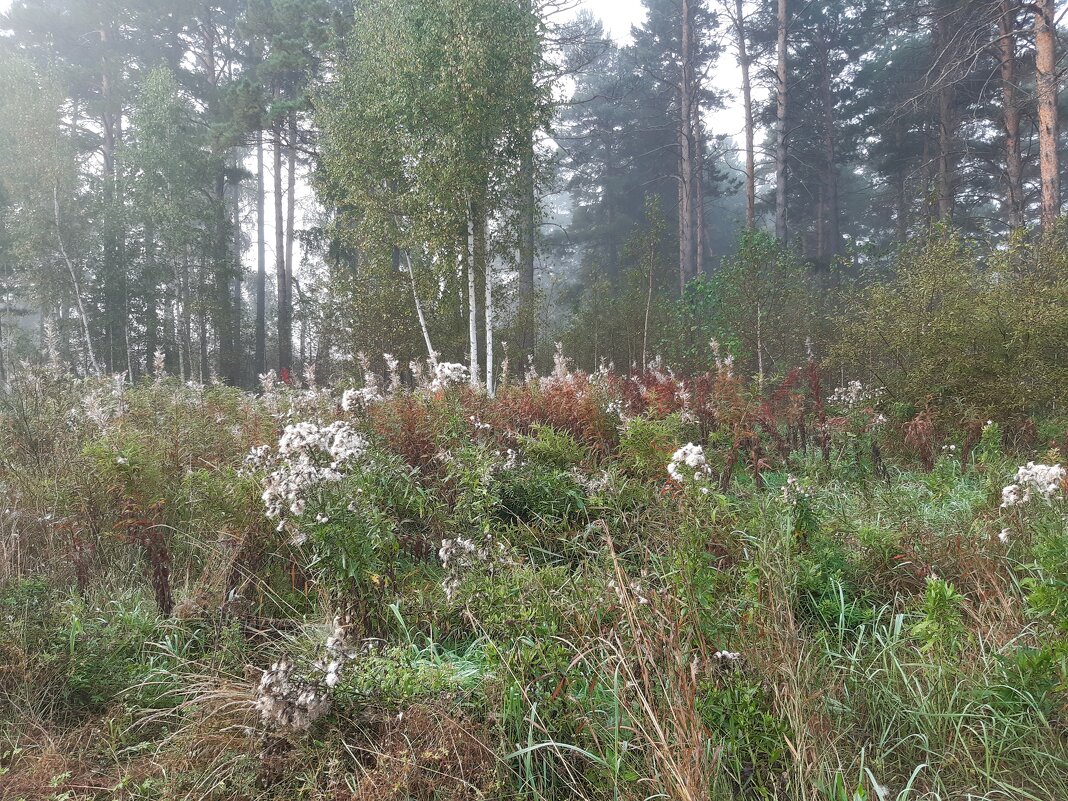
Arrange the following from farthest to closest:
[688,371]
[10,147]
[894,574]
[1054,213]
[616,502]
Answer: [10,147], [688,371], [1054,213], [616,502], [894,574]

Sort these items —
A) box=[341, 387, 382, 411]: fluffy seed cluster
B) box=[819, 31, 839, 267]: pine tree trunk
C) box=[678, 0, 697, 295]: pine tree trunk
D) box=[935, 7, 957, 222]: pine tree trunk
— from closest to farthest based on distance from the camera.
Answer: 1. box=[341, 387, 382, 411]: fluffy seed cluster
2. box=[935, 7, 957, 222]: pine tree trunk
3. box=[678, 0, 697, 295]: pine tree trunk
4. box=[819, 31, 839, 267]: pine tree trunk

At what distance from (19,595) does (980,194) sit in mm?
25061

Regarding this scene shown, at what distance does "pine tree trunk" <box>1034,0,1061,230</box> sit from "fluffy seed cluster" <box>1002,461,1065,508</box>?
8325 mm

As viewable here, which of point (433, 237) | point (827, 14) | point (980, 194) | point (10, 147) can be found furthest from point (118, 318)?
point (980, 194)

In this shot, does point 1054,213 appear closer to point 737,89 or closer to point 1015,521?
point 1015,521

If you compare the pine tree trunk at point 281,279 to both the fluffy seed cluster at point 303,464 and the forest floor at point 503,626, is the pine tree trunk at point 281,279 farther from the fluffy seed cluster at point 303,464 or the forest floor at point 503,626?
the fluffy seed cluster at point 303,464

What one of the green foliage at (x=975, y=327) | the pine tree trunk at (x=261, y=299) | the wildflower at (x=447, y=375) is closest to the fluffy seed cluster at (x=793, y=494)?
the wildflower at (x=447, y=375)

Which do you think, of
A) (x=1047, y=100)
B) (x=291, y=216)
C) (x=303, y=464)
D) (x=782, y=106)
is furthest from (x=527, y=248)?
(x=303, y=464)

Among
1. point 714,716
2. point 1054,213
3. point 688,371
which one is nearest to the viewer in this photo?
point 714,716

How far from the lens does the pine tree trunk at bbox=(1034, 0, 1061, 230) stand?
32.9ft

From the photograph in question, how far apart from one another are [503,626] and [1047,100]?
12.6 meters

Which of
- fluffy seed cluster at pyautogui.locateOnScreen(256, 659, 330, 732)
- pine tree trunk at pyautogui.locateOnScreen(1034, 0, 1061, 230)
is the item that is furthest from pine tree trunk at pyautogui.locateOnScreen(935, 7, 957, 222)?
fluffy seed cluster at pyautogui.locateOnScreen(256, 659, 330, 732)

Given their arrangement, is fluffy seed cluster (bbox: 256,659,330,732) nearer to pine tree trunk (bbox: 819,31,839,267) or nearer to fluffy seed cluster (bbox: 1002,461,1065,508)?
fluffy seed cluster (bbox: 1002,461,1065,508)

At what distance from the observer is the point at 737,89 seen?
21812 mm
